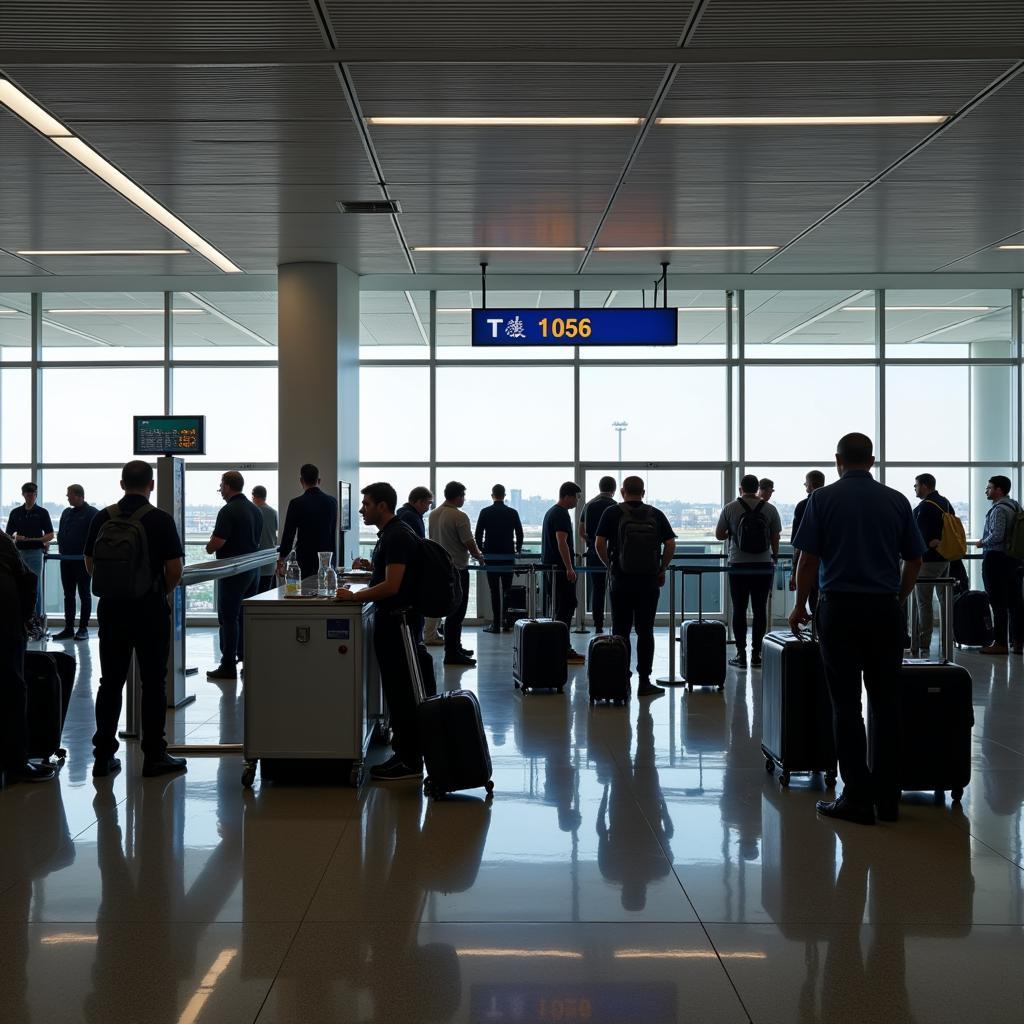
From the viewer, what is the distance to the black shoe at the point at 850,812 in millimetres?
5368

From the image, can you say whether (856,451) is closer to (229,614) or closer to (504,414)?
(229,614)

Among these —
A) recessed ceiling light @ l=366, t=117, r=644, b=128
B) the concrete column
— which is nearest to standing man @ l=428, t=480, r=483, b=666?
the concrete column

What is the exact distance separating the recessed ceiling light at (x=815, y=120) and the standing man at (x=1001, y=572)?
532cm

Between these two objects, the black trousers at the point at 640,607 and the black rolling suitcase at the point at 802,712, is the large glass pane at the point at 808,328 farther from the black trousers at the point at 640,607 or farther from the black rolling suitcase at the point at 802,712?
the black rolling suitcase at the point at 802,712

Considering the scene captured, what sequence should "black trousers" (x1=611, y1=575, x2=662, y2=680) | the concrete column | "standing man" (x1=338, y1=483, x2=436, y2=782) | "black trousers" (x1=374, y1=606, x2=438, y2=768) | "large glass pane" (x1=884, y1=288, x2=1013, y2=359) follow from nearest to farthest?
"standing man" (x1=338, y1=483, x2=436, y2=782) → "black trousers" (x1=374, y1=606, x2=438, y2=768) → "black trousers" (x1=611, y1=575, x2=662, y2=680) → the concrete column → "large glass pane" (x1=884, y1=288, x2=1013, y2=359)

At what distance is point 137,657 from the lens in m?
6.41

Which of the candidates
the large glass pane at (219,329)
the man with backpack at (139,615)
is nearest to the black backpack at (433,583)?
the man with backpack at (139,615)

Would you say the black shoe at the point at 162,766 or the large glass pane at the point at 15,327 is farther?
the large glass pane at the point at 15,327

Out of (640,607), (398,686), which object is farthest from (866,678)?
(640,607)

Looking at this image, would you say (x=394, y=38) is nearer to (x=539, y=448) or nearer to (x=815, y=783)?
(x=815, y=783)

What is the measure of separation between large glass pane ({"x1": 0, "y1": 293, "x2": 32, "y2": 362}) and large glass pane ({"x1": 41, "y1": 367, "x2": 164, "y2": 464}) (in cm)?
49

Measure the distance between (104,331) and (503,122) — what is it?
9.59 metres

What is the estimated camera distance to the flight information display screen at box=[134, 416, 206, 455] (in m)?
8.59

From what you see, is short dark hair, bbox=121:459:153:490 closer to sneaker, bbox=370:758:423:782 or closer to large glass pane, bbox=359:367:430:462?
sneaker, bbox=370:758:423:782
